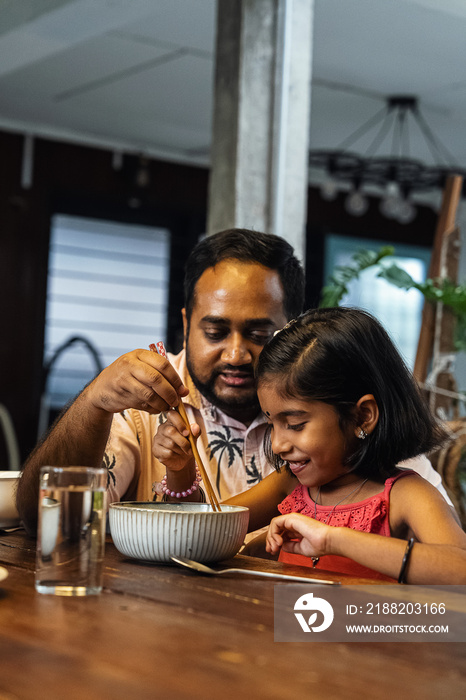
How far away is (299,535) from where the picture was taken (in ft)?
4.28

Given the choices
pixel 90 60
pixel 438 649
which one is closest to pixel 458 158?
pixel 90 60

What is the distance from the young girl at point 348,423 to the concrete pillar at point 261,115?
119 cm

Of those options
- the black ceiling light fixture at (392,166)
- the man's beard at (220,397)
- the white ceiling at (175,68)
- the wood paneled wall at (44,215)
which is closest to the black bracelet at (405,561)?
the man's beard at (220,397)

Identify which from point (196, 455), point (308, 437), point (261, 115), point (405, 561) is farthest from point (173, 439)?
point (261, 115)

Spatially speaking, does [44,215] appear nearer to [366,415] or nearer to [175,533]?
[366,415]

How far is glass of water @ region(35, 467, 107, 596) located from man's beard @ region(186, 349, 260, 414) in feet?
2.77

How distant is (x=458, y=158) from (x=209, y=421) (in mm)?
5300

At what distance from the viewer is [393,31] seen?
4410 mm

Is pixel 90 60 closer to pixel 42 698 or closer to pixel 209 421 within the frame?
pixel 209 421

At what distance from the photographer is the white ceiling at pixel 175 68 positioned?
3939 mm

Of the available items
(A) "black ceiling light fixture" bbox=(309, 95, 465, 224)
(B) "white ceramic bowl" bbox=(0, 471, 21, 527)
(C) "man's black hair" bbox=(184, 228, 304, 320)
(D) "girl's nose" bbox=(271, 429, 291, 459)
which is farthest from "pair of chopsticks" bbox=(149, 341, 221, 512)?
(A) "black ceiling light fixture" bbox=(309, 95, 465, 224)

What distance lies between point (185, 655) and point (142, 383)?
2.16 ft

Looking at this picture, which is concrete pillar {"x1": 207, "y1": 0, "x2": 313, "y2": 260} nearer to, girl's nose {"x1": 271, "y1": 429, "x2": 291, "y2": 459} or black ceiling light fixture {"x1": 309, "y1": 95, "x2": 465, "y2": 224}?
girl's nose {"x1": 271, "y1": 429, "x2": 291, "y2": 459}

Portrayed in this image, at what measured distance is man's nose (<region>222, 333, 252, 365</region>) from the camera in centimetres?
→ 179
